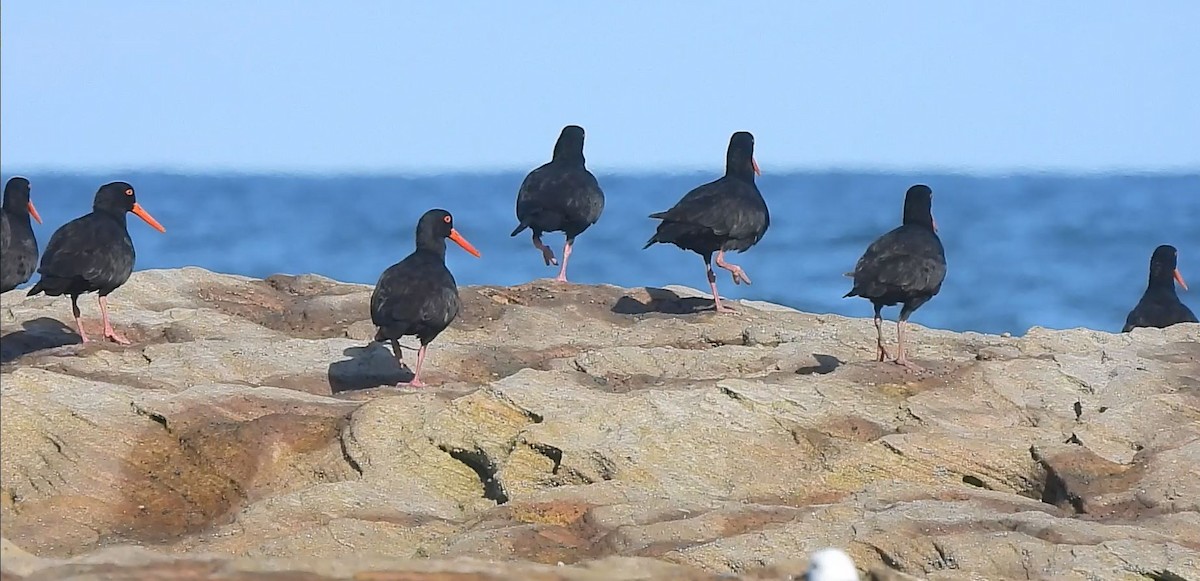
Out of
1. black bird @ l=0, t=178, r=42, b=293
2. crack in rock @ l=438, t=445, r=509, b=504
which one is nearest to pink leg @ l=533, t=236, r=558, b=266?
black bird @ l=0, t=178, r=42, b=293

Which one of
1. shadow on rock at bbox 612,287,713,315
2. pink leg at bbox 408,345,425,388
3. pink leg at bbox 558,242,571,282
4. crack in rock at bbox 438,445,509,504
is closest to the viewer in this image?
crack in rock at bbox 438,445,509,504

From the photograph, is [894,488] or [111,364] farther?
[111,364]

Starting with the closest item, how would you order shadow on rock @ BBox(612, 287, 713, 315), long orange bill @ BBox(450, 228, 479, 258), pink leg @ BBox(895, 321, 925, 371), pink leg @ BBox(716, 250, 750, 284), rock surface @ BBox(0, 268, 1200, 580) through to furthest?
1. rock surface @ BBox(0, 268, 1200, 580)
2. pink leg @ BBox(895, 321, 925, 371)
3. long orange bill @ BBox(450, 228, 479, 258)
4. shadow on rock @ BBox(612, 287, 713, 315)
5. pink leg @ BBox(716, 250, 750, 284)

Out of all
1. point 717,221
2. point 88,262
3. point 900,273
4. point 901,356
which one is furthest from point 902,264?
point 88,262

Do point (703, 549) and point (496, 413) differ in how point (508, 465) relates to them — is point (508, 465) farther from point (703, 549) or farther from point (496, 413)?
point (703, 549)

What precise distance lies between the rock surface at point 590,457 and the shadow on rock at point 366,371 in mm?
20

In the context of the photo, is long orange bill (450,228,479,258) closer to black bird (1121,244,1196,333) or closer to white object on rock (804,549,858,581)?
black bird (1121,244,1196,333)

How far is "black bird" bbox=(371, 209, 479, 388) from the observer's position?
32.2ft

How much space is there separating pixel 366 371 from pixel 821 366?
2823 mm

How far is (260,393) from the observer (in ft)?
28.1

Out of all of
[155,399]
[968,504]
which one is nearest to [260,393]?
[155,399]

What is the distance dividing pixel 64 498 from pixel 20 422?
0.53 m

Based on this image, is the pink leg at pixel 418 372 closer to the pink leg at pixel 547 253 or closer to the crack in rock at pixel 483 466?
the crack in rock at pixel 483 466

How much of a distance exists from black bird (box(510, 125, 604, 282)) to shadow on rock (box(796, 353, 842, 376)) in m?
4.47
